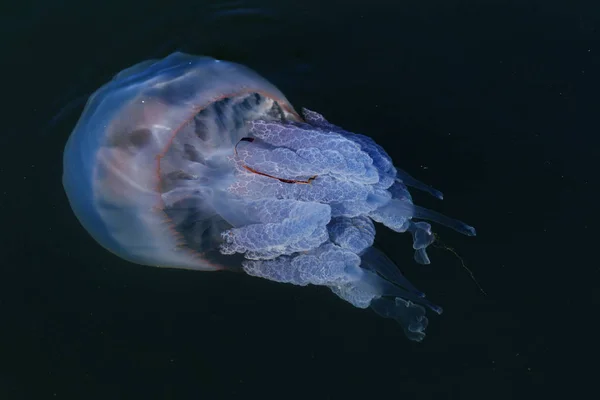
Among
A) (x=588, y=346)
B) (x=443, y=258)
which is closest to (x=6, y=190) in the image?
(x=443, y=258)

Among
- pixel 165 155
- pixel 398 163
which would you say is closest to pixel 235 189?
→ pixel 165 155

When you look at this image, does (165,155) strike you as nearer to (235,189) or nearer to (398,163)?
(235,189)

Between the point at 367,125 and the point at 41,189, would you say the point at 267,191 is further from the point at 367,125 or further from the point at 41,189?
the point at 41,189

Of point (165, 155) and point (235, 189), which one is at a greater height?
point (165, 155)

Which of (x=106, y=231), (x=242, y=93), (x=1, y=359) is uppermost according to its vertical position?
(x=242, y=93)
